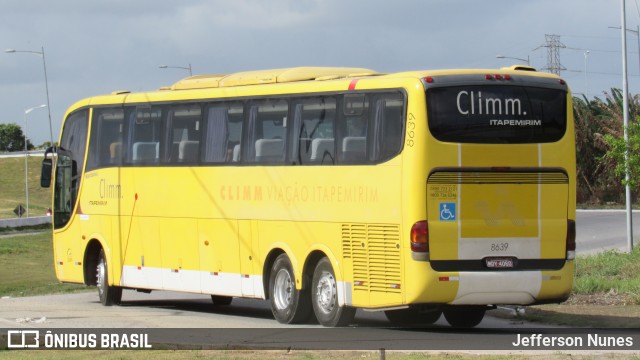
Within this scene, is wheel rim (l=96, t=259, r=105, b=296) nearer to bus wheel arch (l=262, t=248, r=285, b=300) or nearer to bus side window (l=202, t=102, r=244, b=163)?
bus side window (l=202, t=102, r=244, b=163)

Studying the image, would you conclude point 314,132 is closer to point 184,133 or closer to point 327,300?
point 327,300

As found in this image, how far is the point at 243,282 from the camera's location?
20.2 metres

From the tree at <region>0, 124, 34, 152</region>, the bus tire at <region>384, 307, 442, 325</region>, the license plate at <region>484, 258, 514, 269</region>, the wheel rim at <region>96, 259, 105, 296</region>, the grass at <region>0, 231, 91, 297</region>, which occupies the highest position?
the tree at <region>0, 124, 34, 152</region>

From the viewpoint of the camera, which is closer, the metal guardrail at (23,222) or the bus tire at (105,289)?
the bus tire at (105,289)

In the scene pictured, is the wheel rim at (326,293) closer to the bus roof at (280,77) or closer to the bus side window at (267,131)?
the bus side window at (267,131)

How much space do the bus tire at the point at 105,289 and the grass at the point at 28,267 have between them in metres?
6.39

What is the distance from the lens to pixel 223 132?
20.4 m

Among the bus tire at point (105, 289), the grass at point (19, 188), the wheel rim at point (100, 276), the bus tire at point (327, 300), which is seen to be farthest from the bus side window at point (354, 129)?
the grass at point (19, 188)

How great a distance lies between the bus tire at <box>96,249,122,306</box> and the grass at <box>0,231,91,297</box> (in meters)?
6.39

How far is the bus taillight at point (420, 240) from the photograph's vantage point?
1652cm

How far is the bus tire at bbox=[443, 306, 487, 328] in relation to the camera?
61.3 ft

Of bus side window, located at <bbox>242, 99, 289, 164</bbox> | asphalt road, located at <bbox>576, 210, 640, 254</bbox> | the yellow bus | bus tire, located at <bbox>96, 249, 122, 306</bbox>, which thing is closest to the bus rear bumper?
the yellow bus

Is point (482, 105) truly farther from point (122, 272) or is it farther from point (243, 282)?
point (122, 272)

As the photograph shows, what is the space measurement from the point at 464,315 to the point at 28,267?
103ft
